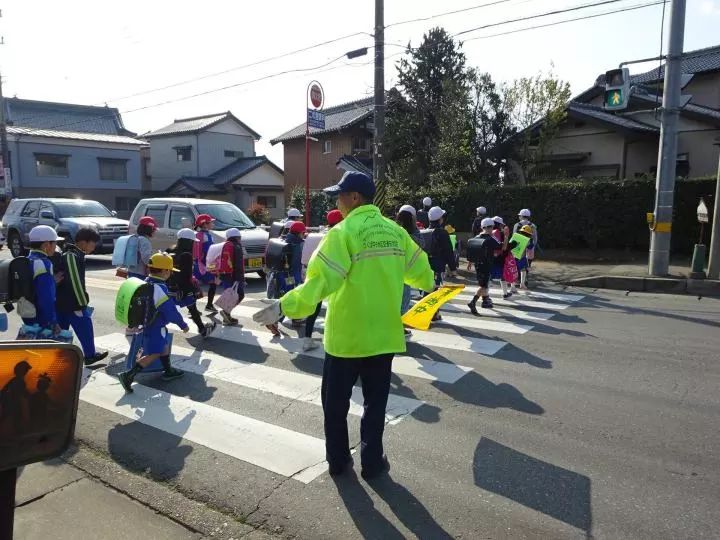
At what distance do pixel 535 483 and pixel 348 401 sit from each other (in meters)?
1.31

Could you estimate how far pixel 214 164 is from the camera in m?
37.5

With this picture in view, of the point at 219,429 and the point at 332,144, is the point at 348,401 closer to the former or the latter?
the point at 219,429

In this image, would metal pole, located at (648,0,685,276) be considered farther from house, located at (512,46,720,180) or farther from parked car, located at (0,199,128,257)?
parked car, located at (0,199,128,257)

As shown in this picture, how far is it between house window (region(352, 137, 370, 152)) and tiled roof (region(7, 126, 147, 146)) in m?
15.8

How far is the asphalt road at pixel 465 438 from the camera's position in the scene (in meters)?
3.08

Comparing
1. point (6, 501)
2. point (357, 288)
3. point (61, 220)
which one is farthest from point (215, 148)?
point (6, 501)

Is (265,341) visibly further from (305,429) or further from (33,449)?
(33,449)

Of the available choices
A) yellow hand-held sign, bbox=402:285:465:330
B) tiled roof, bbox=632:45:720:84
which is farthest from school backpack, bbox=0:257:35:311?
tiled roof, bbox=632:45:720:84

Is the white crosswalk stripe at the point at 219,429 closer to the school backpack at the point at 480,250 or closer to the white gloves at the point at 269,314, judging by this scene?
the white gloves at the point at 269,314

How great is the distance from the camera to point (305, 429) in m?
4.30

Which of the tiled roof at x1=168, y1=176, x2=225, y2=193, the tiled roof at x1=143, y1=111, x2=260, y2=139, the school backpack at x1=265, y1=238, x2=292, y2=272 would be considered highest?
the tiled roof at x1=143, y1=111, x2=260, y2=139

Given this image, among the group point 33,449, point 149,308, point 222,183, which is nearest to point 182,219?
point 149,308

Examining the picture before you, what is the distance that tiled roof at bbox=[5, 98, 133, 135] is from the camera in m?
34.3

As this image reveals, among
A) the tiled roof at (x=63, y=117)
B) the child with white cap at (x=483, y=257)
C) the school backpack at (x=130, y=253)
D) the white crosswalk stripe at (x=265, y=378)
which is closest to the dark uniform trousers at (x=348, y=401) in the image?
the white crosswalk stripe at (x=265, y=378)
